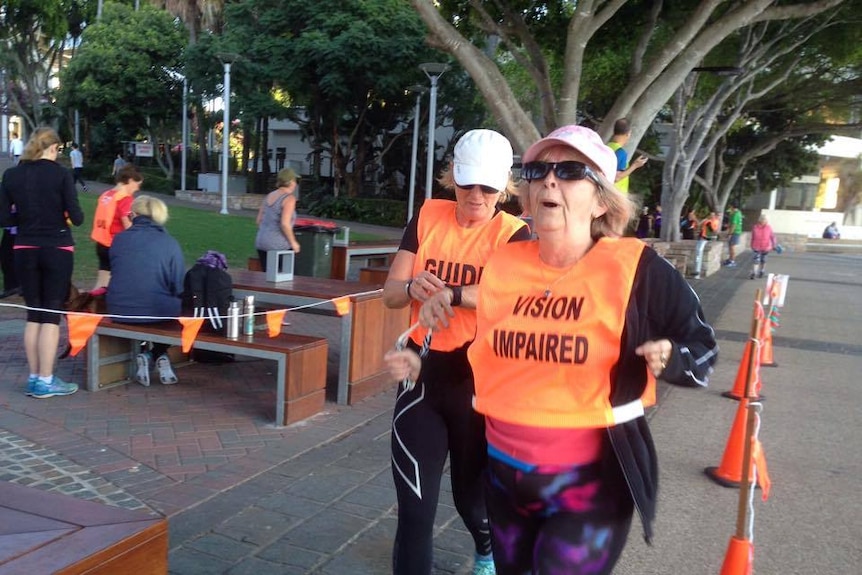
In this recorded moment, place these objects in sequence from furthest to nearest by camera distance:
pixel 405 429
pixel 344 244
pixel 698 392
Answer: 1. pixel 344 244
2. pixel 698 392
3. pixel 405 429

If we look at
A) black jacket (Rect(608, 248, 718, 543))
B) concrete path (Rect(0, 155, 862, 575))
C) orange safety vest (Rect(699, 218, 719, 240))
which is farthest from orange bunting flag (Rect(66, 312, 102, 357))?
orange safety vest (Rect(699, 218, 719, 240))

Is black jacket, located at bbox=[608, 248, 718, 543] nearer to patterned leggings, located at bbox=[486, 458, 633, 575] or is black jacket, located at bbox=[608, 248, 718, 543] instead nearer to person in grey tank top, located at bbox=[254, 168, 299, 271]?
patterned leggings, located at bbox=[486, 458, 633, 575]

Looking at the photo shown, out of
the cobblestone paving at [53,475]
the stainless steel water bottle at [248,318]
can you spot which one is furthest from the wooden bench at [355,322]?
the cobblestone paving at [53,475]

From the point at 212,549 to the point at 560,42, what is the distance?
10881 mm

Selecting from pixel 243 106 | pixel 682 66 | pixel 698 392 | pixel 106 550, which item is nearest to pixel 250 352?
pixel 106 550

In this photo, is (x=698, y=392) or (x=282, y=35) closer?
(x=698, y=392)

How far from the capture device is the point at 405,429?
2.78 m

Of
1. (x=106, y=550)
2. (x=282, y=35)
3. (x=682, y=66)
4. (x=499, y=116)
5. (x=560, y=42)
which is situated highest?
(x=282, y=35)

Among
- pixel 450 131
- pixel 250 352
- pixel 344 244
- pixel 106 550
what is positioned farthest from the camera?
pixel 450 131

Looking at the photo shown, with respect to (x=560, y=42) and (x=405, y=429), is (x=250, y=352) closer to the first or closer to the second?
(x=405, y=429)

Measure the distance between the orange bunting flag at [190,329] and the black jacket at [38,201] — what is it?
103 cm

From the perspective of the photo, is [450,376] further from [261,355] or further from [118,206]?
[118,206]

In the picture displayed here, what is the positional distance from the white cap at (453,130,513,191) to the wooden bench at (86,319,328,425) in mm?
2855

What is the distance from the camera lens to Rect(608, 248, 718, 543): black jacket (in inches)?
77.0
